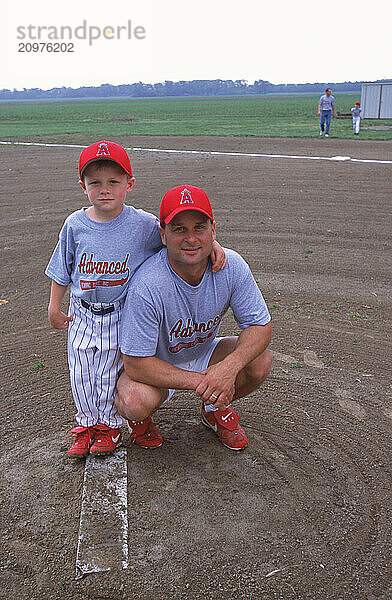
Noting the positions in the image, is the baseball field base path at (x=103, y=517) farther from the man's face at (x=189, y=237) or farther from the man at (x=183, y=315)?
the man's face at (x=189, y=237)

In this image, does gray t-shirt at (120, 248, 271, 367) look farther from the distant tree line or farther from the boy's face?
the distant tree line

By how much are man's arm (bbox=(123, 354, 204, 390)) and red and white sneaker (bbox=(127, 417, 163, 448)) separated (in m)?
0.45

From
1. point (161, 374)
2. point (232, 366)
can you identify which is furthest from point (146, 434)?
point (232, 366)

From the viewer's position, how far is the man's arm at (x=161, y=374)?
2.83 m

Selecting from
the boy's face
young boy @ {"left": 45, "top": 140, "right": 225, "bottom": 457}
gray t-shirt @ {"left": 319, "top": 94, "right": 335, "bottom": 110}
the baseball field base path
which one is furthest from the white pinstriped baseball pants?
gray t-shirt @ {"left": 319, "top": 94, "right": 335, "bottom": 110}

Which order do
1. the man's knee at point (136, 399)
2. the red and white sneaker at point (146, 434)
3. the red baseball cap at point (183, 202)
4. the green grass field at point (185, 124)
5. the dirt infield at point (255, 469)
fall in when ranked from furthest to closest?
the green grass field at point (185, 124) < the red and white sneaker at point (146, 434) < the man's knee at point (136, 399) < the red baseball cap at point (183, 202) < the dirt infield at point (255, 469)

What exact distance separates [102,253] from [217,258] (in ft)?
1.76

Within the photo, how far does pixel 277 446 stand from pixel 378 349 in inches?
58.3

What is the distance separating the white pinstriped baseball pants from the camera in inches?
116

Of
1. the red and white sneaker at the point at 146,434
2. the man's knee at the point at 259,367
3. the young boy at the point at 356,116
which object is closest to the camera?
the man's knee at the point at 259,367

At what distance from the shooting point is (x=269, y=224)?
318 inches

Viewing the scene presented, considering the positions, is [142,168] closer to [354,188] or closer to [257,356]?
[354,188]

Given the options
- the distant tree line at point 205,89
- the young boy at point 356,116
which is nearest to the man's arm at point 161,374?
the young boy at point 356,116

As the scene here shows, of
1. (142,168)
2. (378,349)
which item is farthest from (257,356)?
(142,168)
